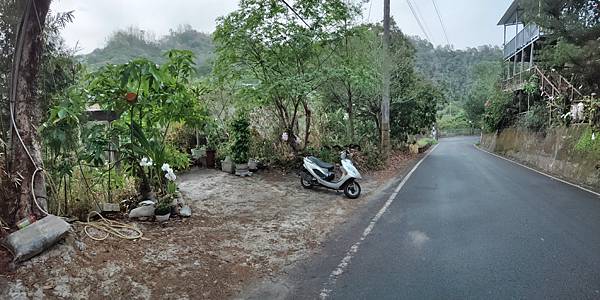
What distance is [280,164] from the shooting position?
38.8 ft

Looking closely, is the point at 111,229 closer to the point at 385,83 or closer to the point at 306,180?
the point at 306,180

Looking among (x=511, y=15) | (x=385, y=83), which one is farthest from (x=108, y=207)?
(x=511, y=15)

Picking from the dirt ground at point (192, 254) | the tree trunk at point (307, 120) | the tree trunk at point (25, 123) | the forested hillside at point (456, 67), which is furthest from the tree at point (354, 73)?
the forested hillside at point (456, 67)

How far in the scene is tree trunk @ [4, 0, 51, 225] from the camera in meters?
4.14

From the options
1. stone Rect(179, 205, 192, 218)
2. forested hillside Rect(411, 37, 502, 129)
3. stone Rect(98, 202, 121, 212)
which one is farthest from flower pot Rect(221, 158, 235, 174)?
forested hillside Rect(411, 37, 502, 129)

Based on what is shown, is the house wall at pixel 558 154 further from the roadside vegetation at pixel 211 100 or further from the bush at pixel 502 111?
the roadside vegetation at pixel 211 100

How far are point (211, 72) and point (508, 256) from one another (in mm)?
9282

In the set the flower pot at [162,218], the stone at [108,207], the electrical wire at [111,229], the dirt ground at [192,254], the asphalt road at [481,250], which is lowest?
the asphalt road at [481,250]

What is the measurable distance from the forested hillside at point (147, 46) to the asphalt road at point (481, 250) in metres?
5.67

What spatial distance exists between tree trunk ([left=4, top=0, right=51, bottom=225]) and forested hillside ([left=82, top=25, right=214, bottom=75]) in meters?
2.26

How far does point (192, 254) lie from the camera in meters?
4.83

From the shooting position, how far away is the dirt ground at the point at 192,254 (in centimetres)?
362

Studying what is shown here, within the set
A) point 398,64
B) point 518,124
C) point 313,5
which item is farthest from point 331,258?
point 518,124

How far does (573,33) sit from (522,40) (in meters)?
19.7
